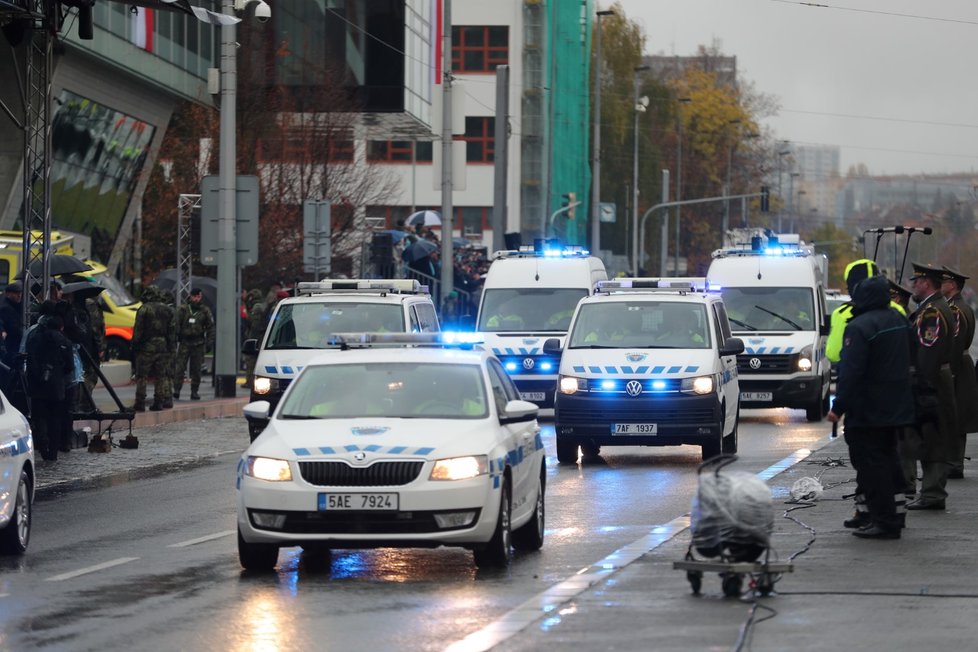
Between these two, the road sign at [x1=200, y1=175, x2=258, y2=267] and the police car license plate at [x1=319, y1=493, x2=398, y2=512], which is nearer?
the police car license plate at [x1=319, y1=493, x2=398, y2=512]

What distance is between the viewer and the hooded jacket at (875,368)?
42.2 ft

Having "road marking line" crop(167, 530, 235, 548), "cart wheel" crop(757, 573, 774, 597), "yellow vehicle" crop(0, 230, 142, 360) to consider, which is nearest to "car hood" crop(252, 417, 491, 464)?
"road marking line" crop(167, 530, 235, 548)

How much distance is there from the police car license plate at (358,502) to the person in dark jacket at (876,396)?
11.0ft

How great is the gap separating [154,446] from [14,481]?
450 inches

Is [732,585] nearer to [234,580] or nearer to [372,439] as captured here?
[372,439]

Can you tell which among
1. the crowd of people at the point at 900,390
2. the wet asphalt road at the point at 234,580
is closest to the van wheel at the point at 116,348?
the wet asphalt road at the point at 234,580

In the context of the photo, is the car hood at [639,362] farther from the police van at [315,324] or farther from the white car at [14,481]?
the white car at [14,481]

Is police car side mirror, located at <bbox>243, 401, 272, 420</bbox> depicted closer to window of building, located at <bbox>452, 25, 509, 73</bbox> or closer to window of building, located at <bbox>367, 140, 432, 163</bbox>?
window of building, located at <bbox>452, 25, 509, 73</bbox>

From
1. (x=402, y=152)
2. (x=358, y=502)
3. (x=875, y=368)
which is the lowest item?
(x=358, y=502)

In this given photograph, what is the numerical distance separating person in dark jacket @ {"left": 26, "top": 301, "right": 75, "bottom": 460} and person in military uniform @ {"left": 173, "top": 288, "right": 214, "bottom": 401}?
10.7m

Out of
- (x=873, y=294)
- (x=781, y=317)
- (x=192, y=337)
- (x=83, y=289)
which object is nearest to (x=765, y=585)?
(x=873, y=294)

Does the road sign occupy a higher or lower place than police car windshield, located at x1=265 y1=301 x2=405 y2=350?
higher

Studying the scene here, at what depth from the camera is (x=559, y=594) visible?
10.5 meters

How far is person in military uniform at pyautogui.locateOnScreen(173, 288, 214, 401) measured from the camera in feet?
107
